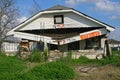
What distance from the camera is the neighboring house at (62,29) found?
2794 cm

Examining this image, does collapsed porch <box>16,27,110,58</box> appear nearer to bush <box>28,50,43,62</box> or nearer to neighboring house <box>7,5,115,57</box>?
neighboring house <box>7,5,115,57</box>

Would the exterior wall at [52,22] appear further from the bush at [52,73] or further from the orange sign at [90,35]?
the bush at [52,73]

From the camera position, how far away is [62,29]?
97.9 feet

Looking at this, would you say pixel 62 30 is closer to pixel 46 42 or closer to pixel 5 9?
pixel 46 42

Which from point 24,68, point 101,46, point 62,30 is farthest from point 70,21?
point 24,68

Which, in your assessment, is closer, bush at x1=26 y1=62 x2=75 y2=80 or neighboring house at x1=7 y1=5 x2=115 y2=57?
bush at x1=26 y1=62 x2=75 y2=80

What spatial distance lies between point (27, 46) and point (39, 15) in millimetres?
3450

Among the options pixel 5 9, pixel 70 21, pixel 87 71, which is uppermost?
pixel 5 9

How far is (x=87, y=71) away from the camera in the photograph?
17.6m

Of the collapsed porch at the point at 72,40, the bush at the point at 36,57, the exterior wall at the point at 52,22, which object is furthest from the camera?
the exterior wall at the point at 52,22

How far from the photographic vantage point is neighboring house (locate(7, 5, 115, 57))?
1100 inches

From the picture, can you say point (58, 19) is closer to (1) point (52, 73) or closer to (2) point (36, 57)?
(2) point (36, 57)

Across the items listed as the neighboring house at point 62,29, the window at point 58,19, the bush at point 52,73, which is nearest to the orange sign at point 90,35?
the neighboring house at point 62,29

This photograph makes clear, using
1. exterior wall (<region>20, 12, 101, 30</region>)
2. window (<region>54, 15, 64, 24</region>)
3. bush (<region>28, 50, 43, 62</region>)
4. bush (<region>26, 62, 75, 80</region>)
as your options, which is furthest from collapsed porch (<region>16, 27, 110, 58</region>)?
bush (<region>26, 62, 75, 80</region>)
